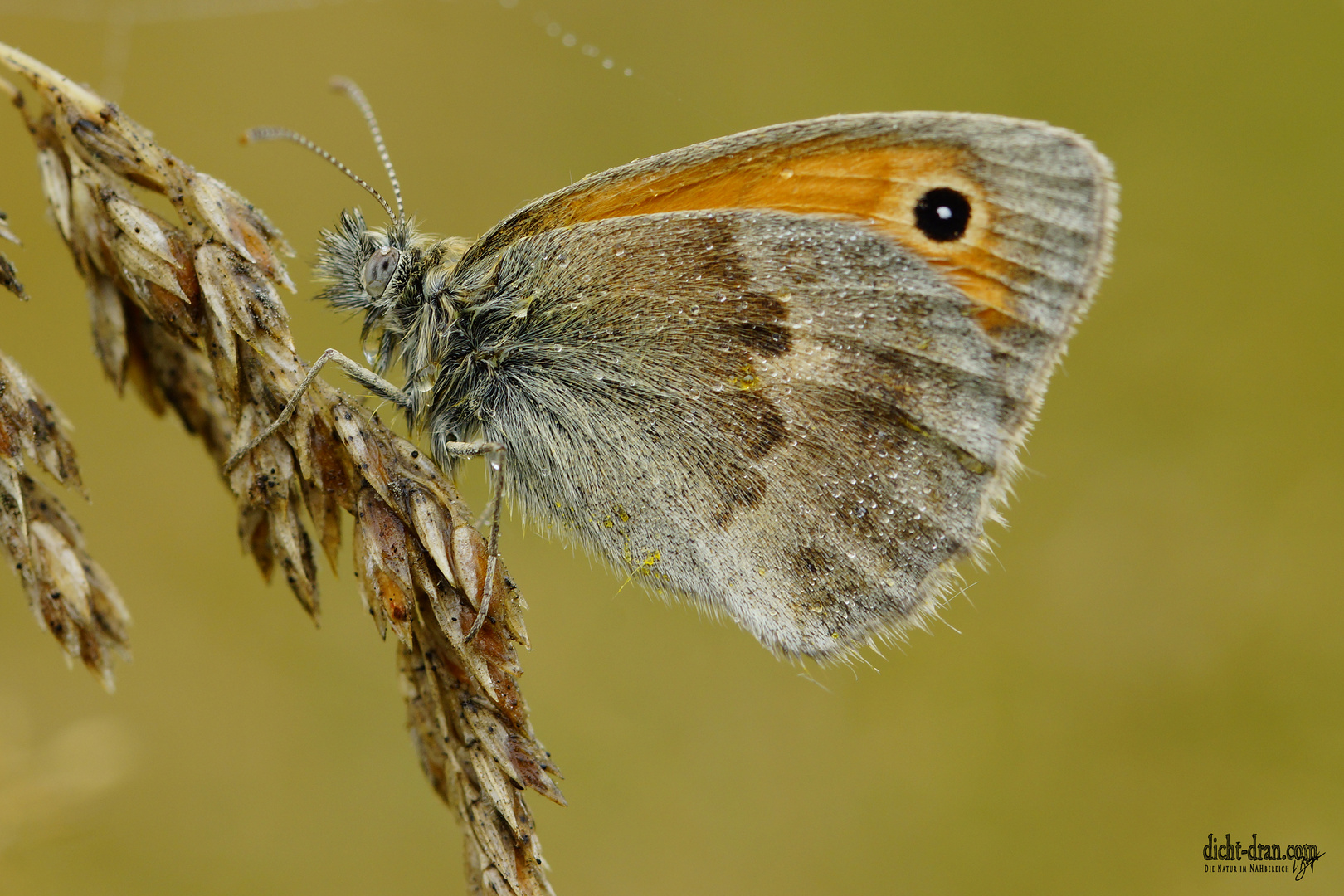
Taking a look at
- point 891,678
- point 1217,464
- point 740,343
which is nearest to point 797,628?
point 740,343

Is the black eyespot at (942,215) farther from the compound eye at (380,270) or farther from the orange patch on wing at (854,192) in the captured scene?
the compound eye at (380,270)

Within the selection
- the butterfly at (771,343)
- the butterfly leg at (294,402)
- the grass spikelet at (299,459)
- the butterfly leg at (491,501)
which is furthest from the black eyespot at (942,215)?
the butterfly leg at (294,402)

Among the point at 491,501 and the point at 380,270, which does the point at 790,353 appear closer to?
the point at 491,501

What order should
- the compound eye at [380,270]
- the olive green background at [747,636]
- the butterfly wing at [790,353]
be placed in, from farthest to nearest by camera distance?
the olive green background at [747,636] → the compound eye at [380,270] → the butterfly wing at [790,353]

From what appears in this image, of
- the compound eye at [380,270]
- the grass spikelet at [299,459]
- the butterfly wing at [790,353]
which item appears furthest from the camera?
the compound eye at [380,270]

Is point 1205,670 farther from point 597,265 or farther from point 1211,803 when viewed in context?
point 597,265

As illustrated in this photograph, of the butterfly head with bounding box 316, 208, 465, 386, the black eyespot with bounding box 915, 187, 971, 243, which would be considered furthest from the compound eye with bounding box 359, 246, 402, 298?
the black eyespot with bounding box 915, 187, 971, 243

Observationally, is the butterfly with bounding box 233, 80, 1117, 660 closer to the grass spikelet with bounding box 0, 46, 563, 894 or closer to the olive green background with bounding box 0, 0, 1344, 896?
the grass spikelet with bounding box 0, 46, 563, 894

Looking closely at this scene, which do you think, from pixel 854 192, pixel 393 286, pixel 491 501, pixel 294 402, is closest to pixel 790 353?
pixel 854 192
